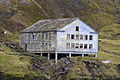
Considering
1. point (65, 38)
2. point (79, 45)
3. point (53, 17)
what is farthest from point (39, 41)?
point (53, 17)

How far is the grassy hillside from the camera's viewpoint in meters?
104

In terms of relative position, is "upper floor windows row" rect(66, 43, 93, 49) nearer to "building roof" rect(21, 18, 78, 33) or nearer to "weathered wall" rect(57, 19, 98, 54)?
"weathered wall" rect(57, 19, 98, 54)

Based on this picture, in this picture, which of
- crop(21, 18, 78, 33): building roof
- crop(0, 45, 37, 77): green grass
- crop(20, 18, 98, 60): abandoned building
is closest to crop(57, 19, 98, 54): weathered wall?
crop(20, 18, 98, 60): abandoned building

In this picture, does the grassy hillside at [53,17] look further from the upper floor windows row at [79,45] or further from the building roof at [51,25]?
the building roof at [51,25]

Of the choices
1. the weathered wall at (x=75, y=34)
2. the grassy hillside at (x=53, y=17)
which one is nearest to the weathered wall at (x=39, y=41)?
the weathered wall at (x=75, y=34)

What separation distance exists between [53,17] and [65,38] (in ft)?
178

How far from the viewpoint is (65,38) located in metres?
113

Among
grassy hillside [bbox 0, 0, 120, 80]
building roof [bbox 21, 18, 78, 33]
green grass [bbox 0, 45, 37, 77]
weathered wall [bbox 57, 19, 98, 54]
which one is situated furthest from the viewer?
building roof [bbox 21, 18, 78, 33]

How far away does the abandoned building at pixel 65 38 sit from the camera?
112 m

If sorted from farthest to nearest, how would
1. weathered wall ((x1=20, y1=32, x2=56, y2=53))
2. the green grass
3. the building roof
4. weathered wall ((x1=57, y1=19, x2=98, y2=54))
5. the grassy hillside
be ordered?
the building roof, weathered wall ((x1=20, y1=32, x2=56, y2=53)), weathered wall ((x1=57, y1=19, x2=98, y2=54)), the grassy hillside, the green grass

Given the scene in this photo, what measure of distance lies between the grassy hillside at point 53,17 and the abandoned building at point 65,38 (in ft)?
10.7

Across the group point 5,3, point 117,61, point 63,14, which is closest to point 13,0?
point 5,3

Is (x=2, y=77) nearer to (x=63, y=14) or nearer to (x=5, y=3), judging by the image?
(x=5, y=3)

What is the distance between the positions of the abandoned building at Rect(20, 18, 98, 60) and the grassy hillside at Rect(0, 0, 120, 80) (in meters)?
3.27
